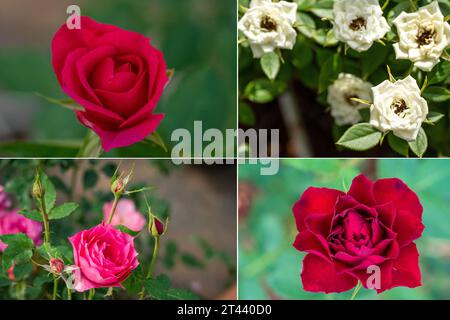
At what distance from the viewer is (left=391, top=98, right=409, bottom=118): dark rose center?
0.75 meters

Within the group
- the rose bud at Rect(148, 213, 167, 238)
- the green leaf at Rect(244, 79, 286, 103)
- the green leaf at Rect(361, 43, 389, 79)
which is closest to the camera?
the rose bud at Rect(148, 213, 167, 238)

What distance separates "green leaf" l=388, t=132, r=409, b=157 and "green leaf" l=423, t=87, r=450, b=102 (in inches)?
2.5

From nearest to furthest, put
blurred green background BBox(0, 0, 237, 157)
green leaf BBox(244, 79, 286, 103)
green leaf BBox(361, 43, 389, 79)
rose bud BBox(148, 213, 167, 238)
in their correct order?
1. rose bud BBox(148, 213, 167, 238)
2. green leaf BBox(361, 43, 389, 79)
3. green leaf BBox(244, 79, 286, 103)
4. blurred green background BBox(0, 0, 237, 157)

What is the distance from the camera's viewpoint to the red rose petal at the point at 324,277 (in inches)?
29.6

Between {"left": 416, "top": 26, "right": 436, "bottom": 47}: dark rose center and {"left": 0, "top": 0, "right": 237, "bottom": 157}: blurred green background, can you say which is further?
{"left": 0, "top": 0, "right": 237, "bottom": 157}: blurred green background

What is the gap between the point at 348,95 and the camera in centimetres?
Answer: 85

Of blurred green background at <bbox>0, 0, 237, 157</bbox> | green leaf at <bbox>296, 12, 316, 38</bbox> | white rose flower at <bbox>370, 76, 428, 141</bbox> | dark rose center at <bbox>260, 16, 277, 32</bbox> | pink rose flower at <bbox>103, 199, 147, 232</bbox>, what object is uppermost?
blurred green background at <bbox>0, 0, 237, 157</bbox>

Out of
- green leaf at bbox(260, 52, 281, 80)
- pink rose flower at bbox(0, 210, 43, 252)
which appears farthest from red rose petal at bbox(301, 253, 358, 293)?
pink rose flower at bbox(0, 210, 43, 252)

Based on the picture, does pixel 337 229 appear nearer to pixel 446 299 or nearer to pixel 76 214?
pixel 446 299

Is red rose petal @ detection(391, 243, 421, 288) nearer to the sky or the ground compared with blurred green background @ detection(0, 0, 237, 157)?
nearer to the ground

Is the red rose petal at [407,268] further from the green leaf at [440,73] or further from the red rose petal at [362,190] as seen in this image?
the green leaf at [440,73]

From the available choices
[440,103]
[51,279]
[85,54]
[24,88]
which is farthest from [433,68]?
[24,88]

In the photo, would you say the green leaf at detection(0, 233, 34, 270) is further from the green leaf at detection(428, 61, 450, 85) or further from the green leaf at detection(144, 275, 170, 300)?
the green leaf at detection(428, 61, 450, 85)

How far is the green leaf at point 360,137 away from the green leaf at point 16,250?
0.41 metres
